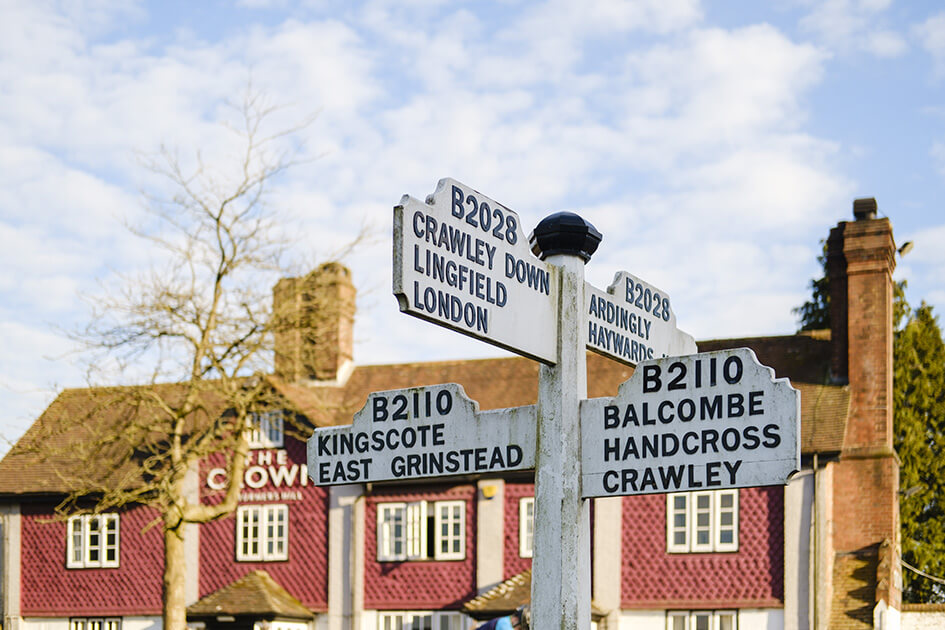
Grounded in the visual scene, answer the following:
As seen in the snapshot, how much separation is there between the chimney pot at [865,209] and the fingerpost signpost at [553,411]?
901 inches

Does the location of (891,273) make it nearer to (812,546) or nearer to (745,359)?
(812,546)

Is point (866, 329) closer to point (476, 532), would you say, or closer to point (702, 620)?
point (702, 620)

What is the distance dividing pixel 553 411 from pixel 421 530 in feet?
79.0

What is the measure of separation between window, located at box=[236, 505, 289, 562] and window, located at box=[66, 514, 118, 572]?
3383 mm

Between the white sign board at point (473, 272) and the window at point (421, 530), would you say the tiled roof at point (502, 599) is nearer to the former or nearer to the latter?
the window at point (421, 530)

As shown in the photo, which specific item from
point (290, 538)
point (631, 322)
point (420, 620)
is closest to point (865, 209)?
point (420, 620)

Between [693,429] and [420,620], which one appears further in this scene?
[420,620]

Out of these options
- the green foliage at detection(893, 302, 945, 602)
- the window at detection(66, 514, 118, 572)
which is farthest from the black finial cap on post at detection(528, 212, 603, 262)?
the green foliage at detection(893, 302, 945, 602)

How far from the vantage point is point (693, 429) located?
452 centimetres

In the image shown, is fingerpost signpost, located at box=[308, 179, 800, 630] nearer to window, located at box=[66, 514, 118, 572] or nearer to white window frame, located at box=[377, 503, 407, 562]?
white window frame, located at box=[377, 503, 407, 562]

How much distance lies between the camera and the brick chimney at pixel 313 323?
26.5 m

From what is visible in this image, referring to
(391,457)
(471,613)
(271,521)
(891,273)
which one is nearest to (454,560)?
(471,613)

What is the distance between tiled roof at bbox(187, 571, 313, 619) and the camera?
2792cm

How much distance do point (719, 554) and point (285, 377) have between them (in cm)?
1086
